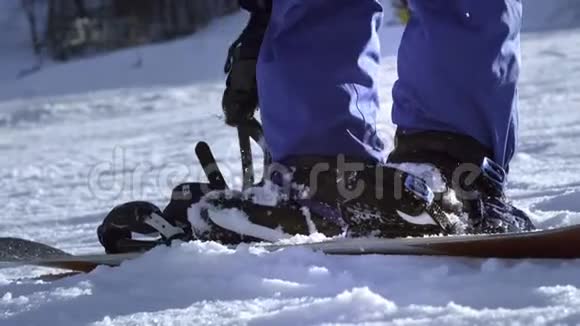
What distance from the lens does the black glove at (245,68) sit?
6.35 ft

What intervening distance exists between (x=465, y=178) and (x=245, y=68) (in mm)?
497

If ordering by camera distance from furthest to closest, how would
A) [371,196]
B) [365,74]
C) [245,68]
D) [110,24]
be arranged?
[110,24] → [245,68] → [365,74] → [371,196]

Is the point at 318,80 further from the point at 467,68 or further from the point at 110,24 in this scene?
the point at 110,24

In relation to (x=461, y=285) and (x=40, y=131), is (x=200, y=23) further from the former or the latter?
(x=461, y=285)

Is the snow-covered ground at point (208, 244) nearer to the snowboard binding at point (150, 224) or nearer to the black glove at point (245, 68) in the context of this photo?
the snowboard binding at point (150, 224)

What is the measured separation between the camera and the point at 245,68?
1.95 meters

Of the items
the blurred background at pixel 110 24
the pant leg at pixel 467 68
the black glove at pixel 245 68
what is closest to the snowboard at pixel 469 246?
the pant leg at pixel 467 68

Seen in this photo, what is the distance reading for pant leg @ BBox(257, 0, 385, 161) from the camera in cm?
173

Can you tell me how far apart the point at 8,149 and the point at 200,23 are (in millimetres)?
6350

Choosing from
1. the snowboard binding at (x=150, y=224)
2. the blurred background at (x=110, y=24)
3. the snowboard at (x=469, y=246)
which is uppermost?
the snowboard at (x=469, y=246)

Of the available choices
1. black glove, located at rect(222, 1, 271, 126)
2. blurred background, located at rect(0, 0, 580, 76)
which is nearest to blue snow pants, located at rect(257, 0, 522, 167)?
black glove, located at rect(222, 1, 271, 126)

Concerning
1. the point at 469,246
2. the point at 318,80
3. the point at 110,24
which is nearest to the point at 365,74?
the point at 318,80

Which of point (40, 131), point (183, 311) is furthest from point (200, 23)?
point (183, 311)

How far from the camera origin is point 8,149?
558cm
